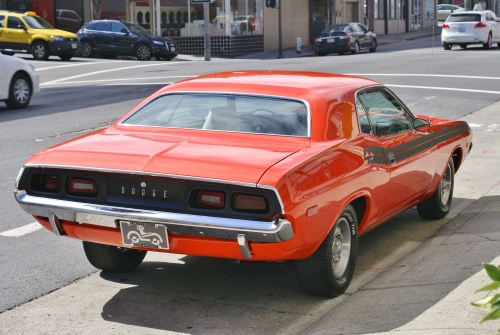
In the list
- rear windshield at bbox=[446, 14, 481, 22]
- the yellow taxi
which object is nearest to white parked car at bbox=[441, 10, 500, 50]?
rear windshield at bbox=[446, 14, 481, 22]

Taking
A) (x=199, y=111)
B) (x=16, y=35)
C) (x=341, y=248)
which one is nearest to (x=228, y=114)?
(x=199, y=111)

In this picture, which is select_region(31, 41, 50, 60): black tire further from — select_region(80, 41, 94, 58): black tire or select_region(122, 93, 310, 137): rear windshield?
select_region(122, 93, 310, 137): rear windshield

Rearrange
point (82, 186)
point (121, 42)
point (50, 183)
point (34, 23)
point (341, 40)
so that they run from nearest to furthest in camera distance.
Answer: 1. point (82, 186)
2. point (50, 183)
3. point (34, 23)
4. point (121, 42)
5. point (341, 40)

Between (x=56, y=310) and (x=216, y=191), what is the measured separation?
1.44 m

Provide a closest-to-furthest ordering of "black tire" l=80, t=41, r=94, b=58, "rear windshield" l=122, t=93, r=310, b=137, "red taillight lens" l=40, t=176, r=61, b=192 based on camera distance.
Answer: "red taillight lens" l=40, t=176, r=61, b=192, "rear windshield" l=122, t=93, r=310, b=137, "black tire" l=80, t=41, r=94, b=58

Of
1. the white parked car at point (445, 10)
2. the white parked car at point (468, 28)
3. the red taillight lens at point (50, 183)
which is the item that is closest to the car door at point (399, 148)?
the red taillight lens at point (50, 183)

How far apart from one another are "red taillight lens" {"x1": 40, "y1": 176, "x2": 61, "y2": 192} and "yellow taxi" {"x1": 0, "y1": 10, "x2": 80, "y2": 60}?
87.4 feet

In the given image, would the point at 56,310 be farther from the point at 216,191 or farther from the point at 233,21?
the point at 233,21

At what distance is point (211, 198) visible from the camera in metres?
4.81

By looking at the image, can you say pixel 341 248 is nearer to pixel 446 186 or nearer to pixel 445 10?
pixel 446 186

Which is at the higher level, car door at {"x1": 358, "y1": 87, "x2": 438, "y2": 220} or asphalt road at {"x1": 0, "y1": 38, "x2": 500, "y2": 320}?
car door at {"x1": 358, "y1": 87, "x2": 438, "y2": 220}

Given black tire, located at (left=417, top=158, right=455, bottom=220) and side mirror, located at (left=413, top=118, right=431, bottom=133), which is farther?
black tire, located at (left=417, top=158, right=455, bottom=220)

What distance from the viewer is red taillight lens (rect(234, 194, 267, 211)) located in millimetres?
4719

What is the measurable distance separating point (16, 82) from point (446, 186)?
437 inches
